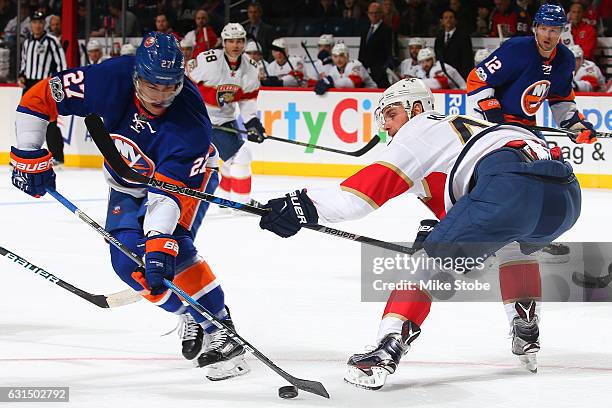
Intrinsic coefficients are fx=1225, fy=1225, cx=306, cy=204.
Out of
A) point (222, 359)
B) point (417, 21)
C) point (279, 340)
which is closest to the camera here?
point (222, 359)

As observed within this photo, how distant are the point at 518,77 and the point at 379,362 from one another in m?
2.91

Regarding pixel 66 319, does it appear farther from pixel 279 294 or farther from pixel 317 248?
pixel 317 248

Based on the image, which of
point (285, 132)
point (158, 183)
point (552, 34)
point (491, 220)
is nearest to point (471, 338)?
point (491, 220)

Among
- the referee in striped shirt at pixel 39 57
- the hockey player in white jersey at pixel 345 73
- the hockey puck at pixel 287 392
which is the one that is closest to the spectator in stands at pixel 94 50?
the referee in striped shirt at pixel 39 57

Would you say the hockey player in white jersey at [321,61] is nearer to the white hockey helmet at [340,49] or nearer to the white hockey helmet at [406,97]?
the white hockey helmet at [340,49]

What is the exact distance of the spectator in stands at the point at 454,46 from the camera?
1067 cm

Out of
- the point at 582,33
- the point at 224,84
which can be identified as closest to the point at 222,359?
the point at 224,84

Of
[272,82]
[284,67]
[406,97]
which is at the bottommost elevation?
[272,82]

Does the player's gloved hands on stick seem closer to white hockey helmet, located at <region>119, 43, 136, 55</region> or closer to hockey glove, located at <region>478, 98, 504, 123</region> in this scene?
hockey glove, located at <region>478, 98, 504, 123</region>

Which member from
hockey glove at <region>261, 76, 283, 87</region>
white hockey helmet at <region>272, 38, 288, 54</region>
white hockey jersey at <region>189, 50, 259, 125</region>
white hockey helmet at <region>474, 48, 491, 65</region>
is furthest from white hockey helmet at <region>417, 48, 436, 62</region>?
white hockey jersey at <region>189, 50, 259, 125</region>

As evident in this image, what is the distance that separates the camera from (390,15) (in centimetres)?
1149

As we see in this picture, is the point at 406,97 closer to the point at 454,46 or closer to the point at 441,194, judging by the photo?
the point at 441,194

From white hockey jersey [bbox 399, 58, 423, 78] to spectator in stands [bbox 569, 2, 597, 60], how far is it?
54.2 inches

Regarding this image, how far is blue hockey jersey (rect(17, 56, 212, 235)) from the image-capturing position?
12.2 feet
